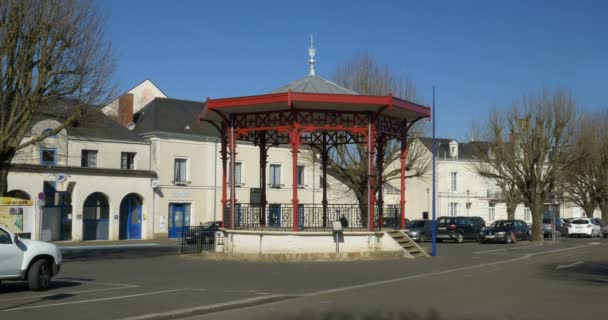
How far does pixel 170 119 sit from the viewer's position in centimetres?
5056

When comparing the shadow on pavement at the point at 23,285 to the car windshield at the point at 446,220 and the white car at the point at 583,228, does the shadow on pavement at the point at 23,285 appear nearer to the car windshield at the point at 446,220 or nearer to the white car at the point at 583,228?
the car windshield at the point at 446,220

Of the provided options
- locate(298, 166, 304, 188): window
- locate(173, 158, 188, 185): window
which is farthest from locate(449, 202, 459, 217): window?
locate(173, 158, 188, 185): window

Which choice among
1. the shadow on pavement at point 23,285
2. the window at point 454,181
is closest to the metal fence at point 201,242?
the shadow on pavement at point 23,285

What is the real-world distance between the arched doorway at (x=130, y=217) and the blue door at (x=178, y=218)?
2.52m

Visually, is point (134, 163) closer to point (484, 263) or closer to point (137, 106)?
point (137, 106)

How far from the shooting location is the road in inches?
492

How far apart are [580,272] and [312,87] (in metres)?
11.6

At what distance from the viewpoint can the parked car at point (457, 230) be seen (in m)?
42.9

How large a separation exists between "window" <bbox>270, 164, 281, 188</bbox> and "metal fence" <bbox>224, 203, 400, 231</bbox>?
78.8 ft

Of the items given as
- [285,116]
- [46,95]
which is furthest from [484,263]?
[46,95]

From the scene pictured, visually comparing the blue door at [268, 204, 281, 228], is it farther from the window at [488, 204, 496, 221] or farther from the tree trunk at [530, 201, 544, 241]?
the window at [488, 204, 496, 221]

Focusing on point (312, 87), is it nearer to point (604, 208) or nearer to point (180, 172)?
point (180, 172)

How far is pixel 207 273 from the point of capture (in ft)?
67.6

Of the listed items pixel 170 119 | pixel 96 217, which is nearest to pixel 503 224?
pixel 170 119
